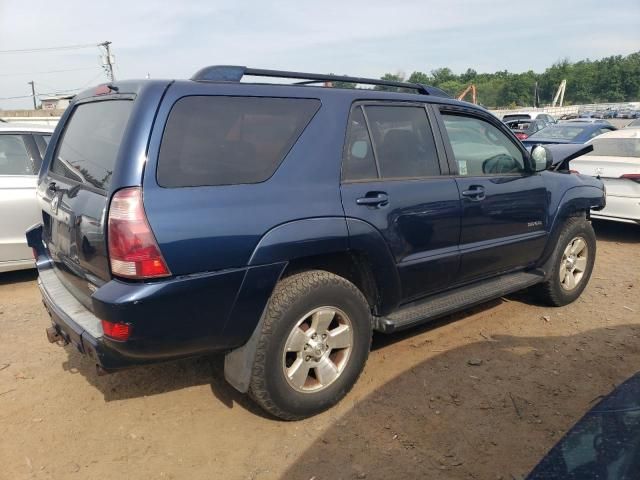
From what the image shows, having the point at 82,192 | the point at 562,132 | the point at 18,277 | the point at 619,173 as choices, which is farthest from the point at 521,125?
the point at 82,192

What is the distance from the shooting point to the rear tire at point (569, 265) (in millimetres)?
4625

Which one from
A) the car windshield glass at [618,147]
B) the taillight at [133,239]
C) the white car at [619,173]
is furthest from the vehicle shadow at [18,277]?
the car windshield glass at [618,147]

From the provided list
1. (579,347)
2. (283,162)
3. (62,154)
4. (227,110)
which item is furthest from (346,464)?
(62,154)

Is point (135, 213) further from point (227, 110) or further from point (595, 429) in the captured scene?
point (595, 429)

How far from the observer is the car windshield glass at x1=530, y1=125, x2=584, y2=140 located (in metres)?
11.4

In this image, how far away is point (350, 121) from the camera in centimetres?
319

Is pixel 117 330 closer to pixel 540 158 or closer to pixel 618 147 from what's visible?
pixel 540 158

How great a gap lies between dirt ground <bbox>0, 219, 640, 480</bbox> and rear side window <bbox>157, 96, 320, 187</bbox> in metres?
1.45

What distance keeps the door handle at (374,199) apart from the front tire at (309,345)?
47cm

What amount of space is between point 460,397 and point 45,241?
2897mm

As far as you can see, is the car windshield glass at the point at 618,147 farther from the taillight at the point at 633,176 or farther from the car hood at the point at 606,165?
the taillight at the point at 633,176

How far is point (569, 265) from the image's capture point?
4.83m

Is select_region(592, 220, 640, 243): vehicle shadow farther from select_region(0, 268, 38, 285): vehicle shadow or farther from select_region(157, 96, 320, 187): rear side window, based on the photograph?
select_region(0, 268, 38, 285): vehicle shadow

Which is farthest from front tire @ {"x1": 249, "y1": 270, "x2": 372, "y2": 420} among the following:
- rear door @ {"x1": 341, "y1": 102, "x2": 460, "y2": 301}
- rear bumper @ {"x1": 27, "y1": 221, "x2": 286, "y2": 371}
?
rear door @ {"x1": 341, "y1": 102, "x2": 460, "y2": 301}
